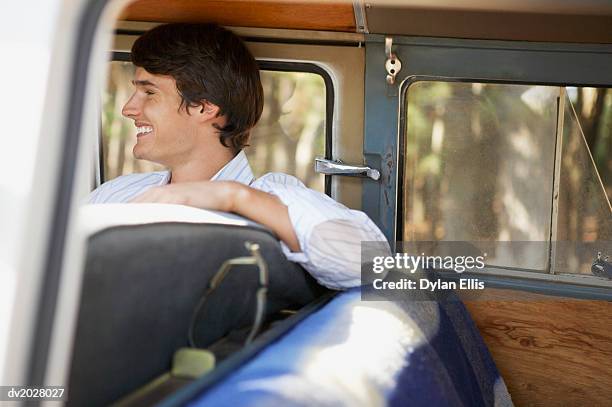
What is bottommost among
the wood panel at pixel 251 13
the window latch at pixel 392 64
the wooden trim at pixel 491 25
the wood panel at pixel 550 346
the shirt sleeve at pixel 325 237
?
the wood panel at pixel 550 346

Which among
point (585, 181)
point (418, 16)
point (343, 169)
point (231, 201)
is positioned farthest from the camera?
point (343, 169)

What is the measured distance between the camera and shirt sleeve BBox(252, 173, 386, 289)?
1769 millimetres

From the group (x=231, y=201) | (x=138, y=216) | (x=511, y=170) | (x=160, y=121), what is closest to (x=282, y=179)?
(x=160, y=121)

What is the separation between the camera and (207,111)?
2.45 metres

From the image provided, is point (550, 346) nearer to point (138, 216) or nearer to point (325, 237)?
point (325, 237)

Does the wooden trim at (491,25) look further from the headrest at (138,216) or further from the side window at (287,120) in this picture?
the headrest at (138,216)

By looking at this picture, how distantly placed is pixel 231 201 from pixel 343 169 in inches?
26.8

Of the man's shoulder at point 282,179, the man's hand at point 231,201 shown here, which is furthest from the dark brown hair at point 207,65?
the man's hand at point 231,201

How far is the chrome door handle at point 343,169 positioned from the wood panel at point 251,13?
40cm

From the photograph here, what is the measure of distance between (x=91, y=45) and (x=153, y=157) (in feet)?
4.76

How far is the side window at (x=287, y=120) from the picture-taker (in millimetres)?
2408

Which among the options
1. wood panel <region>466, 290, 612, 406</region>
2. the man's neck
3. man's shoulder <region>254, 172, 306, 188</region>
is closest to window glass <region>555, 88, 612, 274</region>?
wood panel <region>466, 290, 612, 406</region>

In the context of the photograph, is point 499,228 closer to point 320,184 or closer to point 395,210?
point 395,210

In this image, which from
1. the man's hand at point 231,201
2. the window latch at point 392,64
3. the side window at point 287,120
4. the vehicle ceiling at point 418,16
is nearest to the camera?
the man's hand at point 231,201
